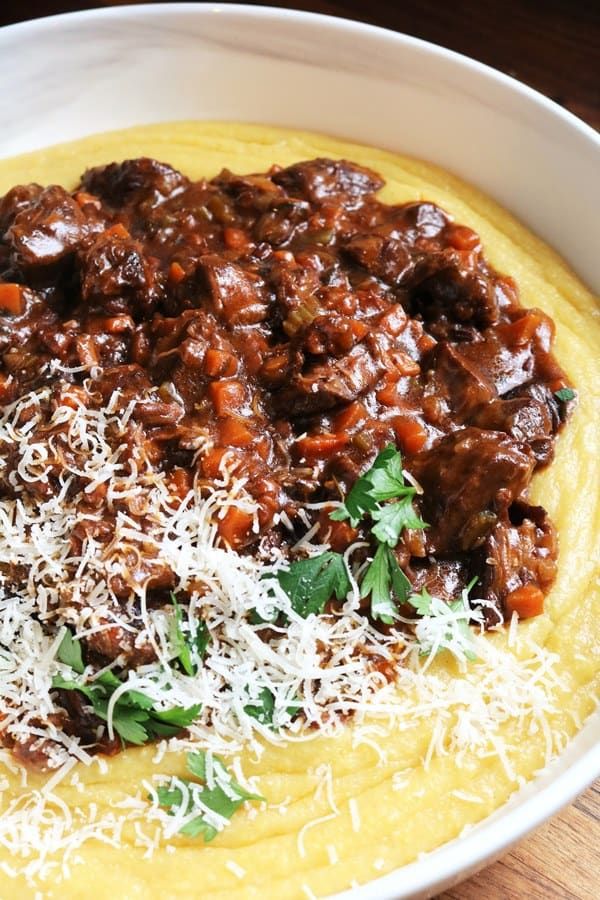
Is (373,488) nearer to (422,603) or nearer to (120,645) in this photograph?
(422,603)

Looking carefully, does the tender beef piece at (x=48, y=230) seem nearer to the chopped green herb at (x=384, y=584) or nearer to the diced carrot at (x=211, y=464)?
the diced carrot at (x=211, y=464)

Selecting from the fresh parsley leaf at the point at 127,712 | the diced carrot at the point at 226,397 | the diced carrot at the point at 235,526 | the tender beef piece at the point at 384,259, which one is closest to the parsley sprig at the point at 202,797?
the fresh parsley leaf at the point at 127,712

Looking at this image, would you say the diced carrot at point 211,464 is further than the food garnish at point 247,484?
Yes

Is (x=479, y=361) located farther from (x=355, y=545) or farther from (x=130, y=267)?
(x=130, y=267)

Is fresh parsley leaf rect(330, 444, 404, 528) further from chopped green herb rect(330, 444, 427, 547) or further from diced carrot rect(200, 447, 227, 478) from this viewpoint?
diced carrot rect(200, 447, 227, 478)

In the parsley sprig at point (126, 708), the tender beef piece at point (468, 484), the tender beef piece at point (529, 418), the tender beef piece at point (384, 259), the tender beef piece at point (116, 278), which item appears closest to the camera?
the parsley sprig at point (126, 708)

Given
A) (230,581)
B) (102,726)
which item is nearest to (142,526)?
(230,581)
